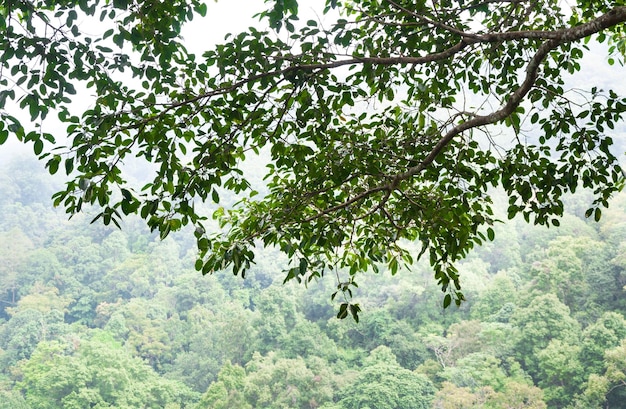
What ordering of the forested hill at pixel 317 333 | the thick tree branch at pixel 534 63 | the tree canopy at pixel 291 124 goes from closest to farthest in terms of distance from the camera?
1. the thick tree branch at pixel 534 63
2. the tree canopy at pixel 291 124
3. the forested hill at pixel 317 333

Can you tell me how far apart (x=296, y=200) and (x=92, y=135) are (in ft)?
2.37

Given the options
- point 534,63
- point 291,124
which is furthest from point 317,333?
point 534,63

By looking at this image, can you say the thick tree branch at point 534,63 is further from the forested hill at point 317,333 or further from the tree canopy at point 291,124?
the forested hill at point 317,333

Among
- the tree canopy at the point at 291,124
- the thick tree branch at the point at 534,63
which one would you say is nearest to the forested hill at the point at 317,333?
the tree canopy at the point at 291,124

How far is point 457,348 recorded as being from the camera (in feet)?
66.6

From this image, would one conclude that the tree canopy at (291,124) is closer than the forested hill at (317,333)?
Yes

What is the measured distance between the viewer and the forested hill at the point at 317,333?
57.5 ft

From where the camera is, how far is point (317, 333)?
2358 centimetres

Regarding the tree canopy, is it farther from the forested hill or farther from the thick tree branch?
the forested hill

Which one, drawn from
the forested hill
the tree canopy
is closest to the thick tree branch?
the tree canopy

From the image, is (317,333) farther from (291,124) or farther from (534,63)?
(534,63)

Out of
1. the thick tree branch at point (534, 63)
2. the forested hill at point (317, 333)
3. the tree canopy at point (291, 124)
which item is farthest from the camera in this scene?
the forested hill at point (317, 333)

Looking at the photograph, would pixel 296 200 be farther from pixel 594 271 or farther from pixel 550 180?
pixel 594 271

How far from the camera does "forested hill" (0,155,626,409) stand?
17.5 meters
